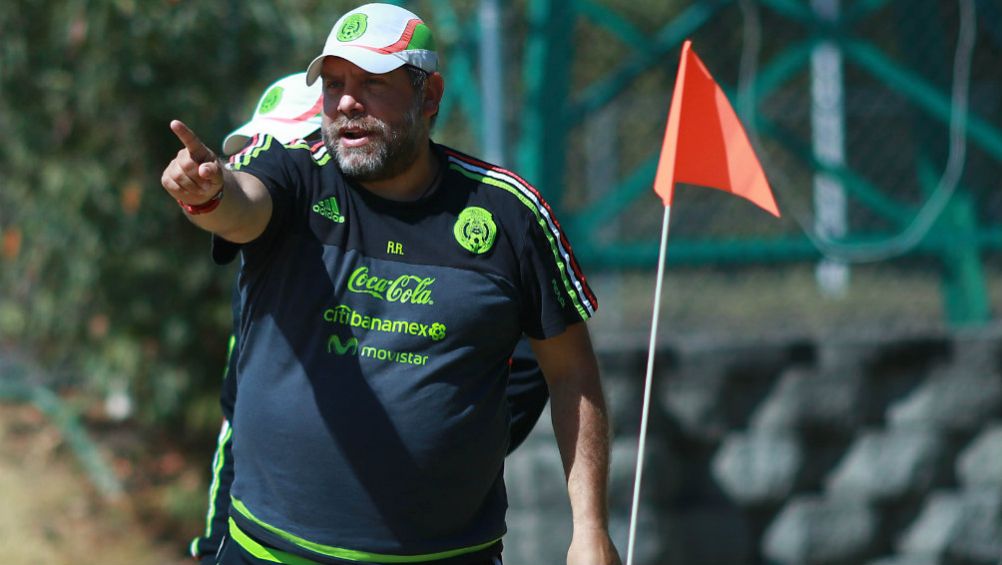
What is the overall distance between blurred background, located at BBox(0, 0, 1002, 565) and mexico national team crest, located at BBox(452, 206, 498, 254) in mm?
2244

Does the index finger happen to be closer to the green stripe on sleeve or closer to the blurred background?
the green stripe on sleeve

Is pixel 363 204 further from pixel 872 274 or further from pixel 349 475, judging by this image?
pixel 872 274

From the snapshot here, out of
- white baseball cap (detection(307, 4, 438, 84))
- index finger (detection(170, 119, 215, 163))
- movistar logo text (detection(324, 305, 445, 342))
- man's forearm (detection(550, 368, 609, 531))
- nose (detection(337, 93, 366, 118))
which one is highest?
white baseball cap (detection(307, 4, 438, 84))

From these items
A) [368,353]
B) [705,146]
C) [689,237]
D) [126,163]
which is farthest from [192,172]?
[689,237]

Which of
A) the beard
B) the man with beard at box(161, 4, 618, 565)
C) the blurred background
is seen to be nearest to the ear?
the man with beard at box(161, 4, 618, 565)

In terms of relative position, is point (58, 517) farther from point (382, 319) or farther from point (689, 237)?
point (382, 319)

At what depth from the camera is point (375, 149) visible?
9.84ft

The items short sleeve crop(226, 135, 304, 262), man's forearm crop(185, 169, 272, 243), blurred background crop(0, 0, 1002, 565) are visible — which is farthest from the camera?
blurred background crop(0, 0, 1002, 565)

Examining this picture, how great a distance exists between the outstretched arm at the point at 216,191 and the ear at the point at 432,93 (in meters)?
0.45

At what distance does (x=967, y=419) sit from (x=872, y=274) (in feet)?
2.29

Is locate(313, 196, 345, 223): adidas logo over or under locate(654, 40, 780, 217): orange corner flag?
under

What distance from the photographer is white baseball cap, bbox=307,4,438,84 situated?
2980 mm

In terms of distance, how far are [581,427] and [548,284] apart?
34 centimetres

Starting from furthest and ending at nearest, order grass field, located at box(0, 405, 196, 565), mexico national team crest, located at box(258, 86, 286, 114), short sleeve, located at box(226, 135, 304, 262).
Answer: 1. grass field, located at box(0, 405, 196, 565)
2. mexico national team crest, located at box(258, 86, 286, 114)
3. short sleeve, located at box(226, 135, 304, 262)
